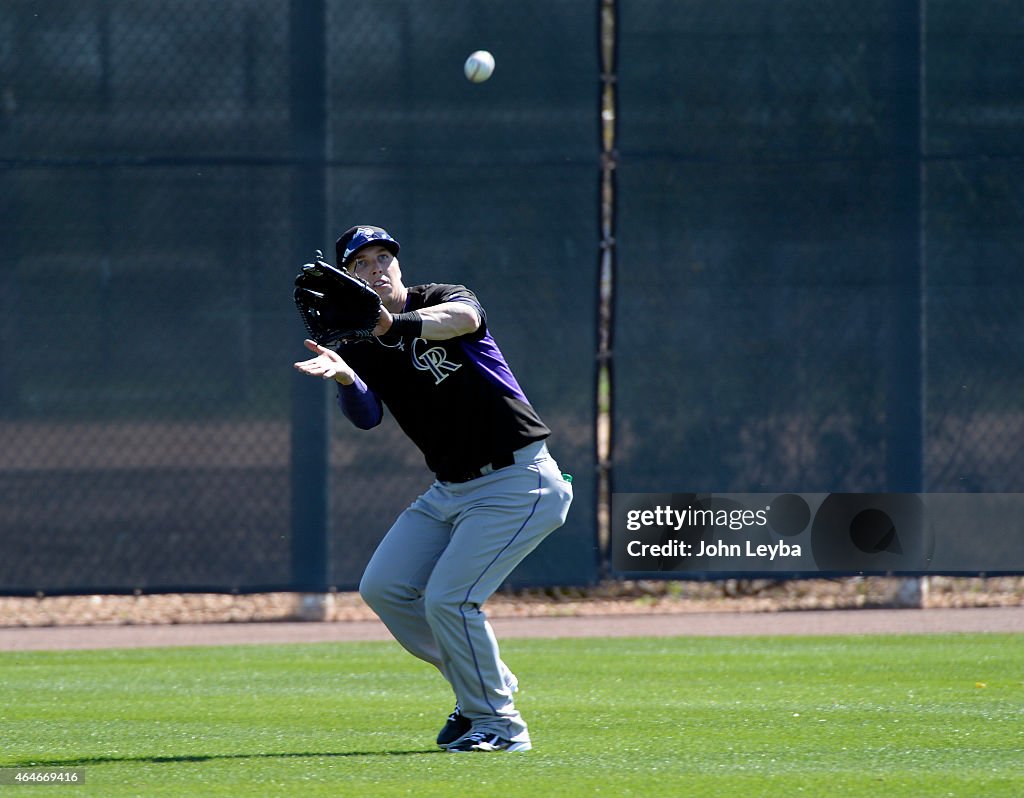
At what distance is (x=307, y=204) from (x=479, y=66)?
1.20 meters

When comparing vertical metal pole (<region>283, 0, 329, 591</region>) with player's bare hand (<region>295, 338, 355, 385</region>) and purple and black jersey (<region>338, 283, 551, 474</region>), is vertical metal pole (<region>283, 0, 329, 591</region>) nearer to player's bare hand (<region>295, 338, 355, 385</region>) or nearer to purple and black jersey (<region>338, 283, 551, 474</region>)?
purple and black jersey (<region>338, 283, 551, 474</region>)

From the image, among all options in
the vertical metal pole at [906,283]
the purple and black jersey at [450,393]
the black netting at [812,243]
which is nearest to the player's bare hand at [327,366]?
the purple and black jersey at [450,393]

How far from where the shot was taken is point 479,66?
28.5 feet

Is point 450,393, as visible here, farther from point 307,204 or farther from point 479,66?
point 479,66

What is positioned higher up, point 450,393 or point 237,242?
point 237,242

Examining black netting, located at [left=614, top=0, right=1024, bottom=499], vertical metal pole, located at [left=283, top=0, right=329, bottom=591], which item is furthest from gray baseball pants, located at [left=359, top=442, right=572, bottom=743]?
black netting, located at [left=614, top=0, right=1024, bottom=499]

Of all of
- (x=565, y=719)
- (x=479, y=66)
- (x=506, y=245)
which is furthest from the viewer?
(x=506, y=245)

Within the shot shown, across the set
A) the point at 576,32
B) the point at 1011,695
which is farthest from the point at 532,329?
the point at 1011,695

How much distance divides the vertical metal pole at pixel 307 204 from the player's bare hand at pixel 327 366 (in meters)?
3.66

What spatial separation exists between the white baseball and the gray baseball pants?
155 inches

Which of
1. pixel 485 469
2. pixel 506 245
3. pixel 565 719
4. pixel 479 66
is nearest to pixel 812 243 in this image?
pixel 506 245

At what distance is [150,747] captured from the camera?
5.29 metres

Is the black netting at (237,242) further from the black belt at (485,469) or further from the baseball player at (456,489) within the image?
the black belt at (485,469)

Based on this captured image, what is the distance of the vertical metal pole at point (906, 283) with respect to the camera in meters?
9.05
